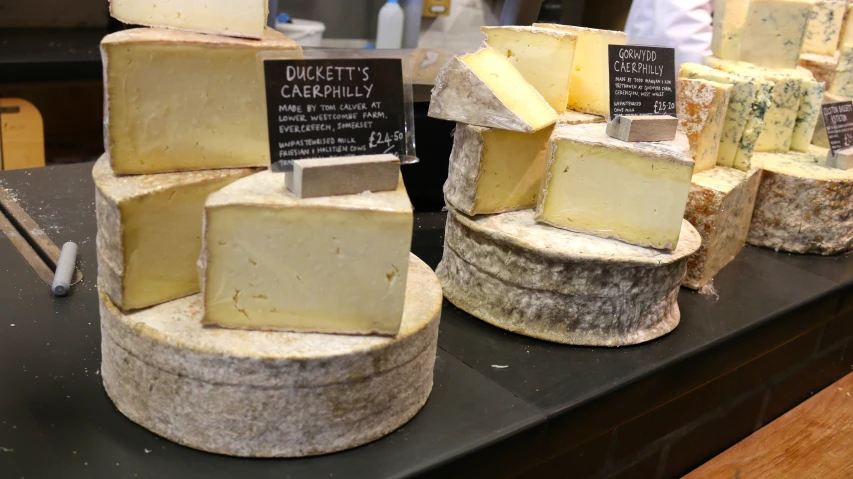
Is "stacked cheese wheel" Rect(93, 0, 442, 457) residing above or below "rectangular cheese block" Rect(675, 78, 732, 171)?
below

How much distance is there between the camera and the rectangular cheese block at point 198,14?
4.43ft

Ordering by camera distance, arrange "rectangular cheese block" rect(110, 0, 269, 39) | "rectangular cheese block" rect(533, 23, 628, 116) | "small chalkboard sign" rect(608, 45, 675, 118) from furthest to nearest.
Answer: "rectangular cheese block" rect(533, 23, 628, 116) → "small chalkboard sign" rect(608, 45, 675, 118) → "rectangular cheese block" rect(110, 0, 269, 39)

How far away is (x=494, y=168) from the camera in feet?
5.81

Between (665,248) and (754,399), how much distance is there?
27.1 inches

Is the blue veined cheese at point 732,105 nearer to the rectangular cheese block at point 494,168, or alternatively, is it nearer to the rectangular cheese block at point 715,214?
the rectangular cheese block at point 715,214

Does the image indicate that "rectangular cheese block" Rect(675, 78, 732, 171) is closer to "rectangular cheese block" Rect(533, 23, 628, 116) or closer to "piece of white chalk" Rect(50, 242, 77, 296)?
"rectangular cheese block" Rect(533, 23, 628, 116)

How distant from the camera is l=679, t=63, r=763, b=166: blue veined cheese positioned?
2.19 m

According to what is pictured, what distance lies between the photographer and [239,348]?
1.21 meters

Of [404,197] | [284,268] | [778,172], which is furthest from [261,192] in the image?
[778,172]

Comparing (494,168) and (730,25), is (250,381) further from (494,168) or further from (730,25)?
(730,25)

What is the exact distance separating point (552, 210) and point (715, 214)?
0.58 meters

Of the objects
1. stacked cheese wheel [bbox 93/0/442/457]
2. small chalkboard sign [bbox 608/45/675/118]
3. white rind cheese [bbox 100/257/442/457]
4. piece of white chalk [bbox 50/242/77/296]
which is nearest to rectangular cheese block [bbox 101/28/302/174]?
stacked cheese wheel [bbox 93/0/442/457]

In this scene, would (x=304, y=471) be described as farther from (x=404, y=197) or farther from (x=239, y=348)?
(x=404, y=197)

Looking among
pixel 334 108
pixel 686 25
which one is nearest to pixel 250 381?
pixel 334 108
